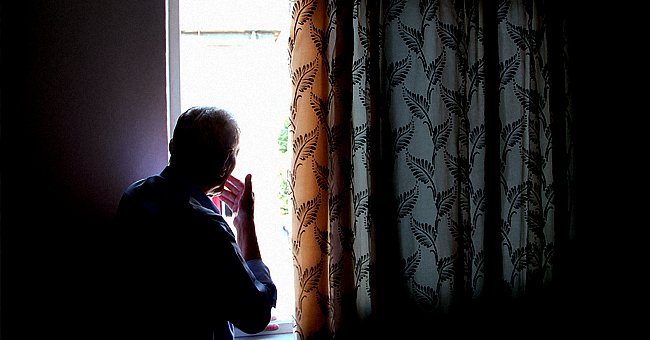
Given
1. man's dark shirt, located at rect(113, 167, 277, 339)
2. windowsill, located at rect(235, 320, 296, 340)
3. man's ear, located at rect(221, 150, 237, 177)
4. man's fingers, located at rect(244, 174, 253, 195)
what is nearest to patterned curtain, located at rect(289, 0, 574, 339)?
windowsill, located at rect(235, 320, 296, 340)

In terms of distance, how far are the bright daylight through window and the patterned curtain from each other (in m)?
0.19

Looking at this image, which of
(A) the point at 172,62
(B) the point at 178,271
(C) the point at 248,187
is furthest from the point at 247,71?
(B) the point at 178,271

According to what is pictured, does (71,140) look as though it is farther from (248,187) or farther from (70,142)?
(248,187)

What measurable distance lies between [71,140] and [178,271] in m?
0.69

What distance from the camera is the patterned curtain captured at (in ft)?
5.46

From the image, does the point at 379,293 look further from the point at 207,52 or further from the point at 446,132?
the point at 207,52

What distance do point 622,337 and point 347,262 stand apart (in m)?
1.09

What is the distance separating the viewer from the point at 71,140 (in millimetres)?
1505

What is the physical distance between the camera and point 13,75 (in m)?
1.46

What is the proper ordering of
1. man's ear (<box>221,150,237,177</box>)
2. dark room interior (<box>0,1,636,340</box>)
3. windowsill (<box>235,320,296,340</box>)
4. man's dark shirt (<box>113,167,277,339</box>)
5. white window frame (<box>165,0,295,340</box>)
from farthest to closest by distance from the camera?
windowsill (<box>235,320,296,340</box>) < white window frame (<box>165,0,295,340</box>) < dark room interior (<box>0,1,636,340</box>) < man's ear (<box>221,150,237,177</box>) < man's dark shirt (<box>113,167,277,339</box>)

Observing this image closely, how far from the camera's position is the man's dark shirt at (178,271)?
42.3 inches

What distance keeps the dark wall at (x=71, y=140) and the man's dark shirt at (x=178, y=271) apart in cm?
45

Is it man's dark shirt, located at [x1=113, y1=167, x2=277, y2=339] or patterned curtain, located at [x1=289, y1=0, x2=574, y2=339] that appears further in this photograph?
patterned curtain, located at [x1=289, y1=0, x2=574, y2=339]

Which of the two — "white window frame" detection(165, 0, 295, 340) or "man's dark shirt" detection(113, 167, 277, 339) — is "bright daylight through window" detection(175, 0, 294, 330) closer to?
"white window frame" detection(165, 0, 295, 340)
